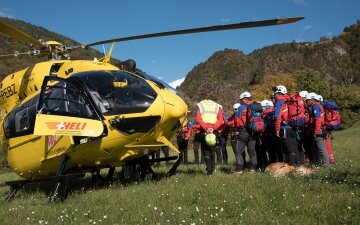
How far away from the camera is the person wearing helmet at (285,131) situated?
32.7 ft

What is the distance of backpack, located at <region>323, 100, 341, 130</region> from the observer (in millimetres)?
11141

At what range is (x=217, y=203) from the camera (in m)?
6.20

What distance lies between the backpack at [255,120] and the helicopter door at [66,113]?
417 centimetres

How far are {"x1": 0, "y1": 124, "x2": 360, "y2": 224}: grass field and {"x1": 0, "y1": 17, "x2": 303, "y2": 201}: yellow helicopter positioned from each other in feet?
2.48

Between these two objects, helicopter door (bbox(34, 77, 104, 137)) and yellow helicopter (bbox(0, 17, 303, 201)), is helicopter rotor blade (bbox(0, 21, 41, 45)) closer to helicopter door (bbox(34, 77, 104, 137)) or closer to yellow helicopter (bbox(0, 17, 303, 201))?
yellow helicopter (bbox(0, 17, 303, 201))

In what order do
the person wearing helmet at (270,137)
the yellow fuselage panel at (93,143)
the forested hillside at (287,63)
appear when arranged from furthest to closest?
the forested hillside at (287,63), the person wearing helmet at (270,137), the yellow fuselage panel at (93,143)

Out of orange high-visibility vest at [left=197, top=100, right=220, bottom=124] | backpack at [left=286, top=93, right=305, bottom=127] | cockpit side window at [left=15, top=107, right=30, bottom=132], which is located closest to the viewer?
cockpit side window at [left=15, top=107, right=30, bottom=132]

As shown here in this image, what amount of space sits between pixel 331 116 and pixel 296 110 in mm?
1504

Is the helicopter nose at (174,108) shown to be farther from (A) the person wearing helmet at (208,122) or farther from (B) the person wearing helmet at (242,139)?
(B) the person wearing helmet at (242,139)

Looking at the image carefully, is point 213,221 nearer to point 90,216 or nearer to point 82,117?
point 90,216

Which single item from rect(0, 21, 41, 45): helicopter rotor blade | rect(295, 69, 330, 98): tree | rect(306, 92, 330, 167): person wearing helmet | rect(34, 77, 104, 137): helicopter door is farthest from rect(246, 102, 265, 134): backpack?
rect(295, 69, 330, 98): tree

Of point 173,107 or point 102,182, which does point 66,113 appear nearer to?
point 173,107

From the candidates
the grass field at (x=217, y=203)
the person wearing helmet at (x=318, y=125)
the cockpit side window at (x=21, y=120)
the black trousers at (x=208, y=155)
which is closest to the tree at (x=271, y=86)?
the person wearing helmet at (x=318, y=125)

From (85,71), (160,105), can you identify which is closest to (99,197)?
(160,105)
